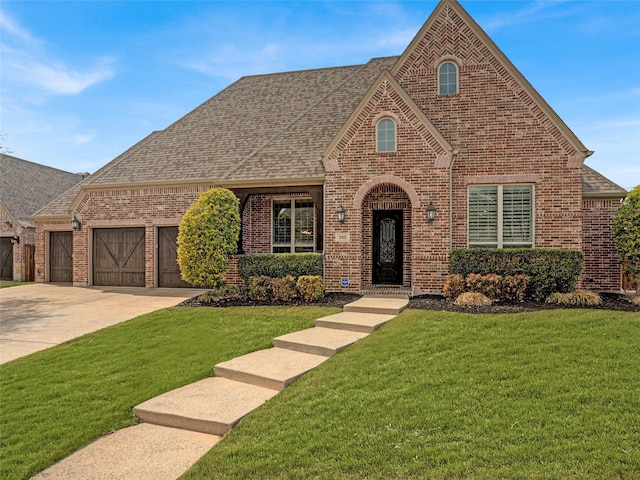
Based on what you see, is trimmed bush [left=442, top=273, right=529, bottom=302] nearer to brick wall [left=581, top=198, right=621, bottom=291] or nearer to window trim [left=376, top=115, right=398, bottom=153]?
brick wall [left=581, top=198, right=621, bottom=291]

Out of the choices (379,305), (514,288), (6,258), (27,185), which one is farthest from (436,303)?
(27,185)

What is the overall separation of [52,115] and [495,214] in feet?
47.4

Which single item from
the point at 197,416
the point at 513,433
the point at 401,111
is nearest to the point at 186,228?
the point at 401,111

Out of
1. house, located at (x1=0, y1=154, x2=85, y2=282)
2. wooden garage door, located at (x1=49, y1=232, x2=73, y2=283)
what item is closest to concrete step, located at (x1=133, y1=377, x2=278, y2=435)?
wooden garage door, located at (x1=49, y1=232, x2=73, y2=283)

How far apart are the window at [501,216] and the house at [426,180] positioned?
3 cm

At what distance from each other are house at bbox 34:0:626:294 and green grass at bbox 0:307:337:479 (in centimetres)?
392

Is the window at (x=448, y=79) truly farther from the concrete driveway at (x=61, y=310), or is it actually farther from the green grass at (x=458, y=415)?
the concrete driveway at (x=61, y=310)

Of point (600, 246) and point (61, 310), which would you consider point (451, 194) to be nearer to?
point (600, 246)

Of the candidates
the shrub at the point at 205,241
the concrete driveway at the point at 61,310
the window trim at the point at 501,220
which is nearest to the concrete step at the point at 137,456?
the concrete driveway at the point at 61,310

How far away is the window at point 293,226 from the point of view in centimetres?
1461

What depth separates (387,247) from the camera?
13.7 m

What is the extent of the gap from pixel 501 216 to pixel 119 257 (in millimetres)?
14559

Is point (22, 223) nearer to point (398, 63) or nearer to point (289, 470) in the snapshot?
point (398, 63)

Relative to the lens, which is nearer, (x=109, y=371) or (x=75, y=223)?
(x=109, y=371)
